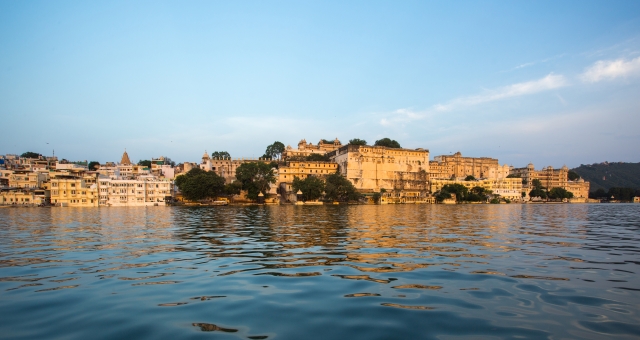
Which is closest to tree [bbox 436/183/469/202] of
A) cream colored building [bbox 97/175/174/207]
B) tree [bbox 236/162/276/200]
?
tree [bbox 236/162/276/200]

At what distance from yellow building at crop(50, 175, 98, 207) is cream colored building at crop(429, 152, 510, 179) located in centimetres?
8590

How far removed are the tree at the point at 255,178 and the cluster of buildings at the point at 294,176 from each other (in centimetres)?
405

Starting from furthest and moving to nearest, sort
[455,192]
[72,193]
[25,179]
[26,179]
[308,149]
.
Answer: [308,149] < [455,192] < [26,179] < [25,179] < [72,193]

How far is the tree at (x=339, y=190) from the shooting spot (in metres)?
74.6

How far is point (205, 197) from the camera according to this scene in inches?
2869

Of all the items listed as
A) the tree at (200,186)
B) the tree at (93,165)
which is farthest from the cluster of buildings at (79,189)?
the tree at (93,165)

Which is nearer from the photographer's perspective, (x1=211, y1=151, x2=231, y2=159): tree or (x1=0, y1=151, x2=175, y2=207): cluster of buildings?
(x1=0, y1=151, x2=175, y2=207): cluster of buildings

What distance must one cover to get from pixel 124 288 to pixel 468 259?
26.5ft

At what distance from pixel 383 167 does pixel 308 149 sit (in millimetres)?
28358

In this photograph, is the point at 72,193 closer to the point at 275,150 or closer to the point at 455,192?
the point at 275,150

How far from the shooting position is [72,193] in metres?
→ 69.0

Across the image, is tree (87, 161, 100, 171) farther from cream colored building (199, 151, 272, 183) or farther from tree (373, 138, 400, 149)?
tree (373, 138, 400, 149)

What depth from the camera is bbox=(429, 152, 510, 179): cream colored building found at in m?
119

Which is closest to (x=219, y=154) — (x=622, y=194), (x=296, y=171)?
(x=296, y=171)
